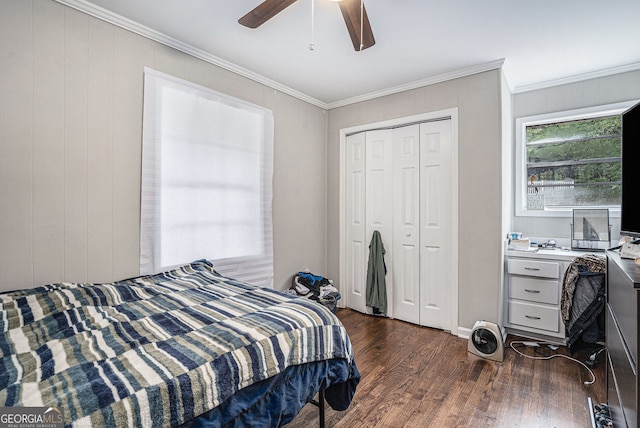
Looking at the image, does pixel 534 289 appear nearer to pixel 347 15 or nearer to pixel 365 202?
pixel 365 202

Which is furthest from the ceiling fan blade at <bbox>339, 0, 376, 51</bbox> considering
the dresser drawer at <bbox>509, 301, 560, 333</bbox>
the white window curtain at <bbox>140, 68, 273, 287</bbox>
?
the dresser drawer at <bbox>509, 301, 560, 333</bbox>

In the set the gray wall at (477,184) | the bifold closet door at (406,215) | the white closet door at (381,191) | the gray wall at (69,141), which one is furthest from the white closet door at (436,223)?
the gray wall at (69,141)

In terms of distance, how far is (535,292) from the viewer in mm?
2990

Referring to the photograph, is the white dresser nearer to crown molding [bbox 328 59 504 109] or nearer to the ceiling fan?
crown molding [bbox 328 59 504 109]

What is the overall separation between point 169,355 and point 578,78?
4.21 m

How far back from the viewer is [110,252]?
2.22 m

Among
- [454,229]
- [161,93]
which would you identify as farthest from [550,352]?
[161,93]

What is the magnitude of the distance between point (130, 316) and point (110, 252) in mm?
858

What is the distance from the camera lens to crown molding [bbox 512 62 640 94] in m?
2.95

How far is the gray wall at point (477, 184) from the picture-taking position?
9.62 feet

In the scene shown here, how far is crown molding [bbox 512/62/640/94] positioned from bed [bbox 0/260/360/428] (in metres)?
3.44

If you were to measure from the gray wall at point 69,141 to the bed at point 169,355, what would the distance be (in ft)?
0.92

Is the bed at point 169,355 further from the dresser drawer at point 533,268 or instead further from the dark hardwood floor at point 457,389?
the dresser drawer at point 533,268

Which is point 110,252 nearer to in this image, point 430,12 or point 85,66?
point 85,66
